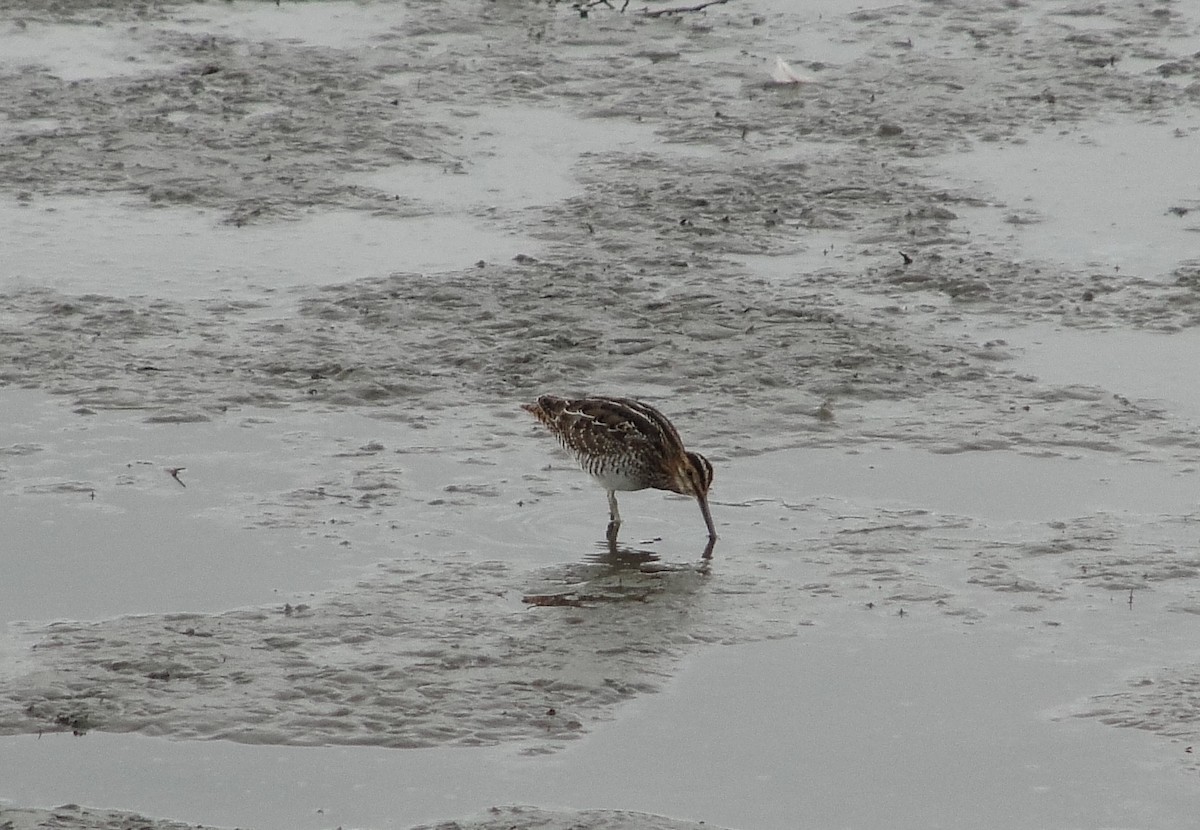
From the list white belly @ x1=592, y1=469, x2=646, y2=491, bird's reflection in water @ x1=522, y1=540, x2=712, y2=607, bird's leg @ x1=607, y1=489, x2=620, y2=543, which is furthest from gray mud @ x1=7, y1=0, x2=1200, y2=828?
white belly @ x1=592, y1=469, x2=646, y2=491

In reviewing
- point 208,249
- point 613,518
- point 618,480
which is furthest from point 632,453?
point 208,249

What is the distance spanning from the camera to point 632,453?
29.6ft

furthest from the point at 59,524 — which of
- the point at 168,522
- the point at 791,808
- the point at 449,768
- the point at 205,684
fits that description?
the point at 791,808

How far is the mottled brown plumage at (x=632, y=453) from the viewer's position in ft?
29.5

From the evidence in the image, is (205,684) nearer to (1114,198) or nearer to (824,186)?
(824,186)

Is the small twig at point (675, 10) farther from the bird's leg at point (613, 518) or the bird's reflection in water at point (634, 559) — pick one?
the bird's reflection in water at point (634, 559)

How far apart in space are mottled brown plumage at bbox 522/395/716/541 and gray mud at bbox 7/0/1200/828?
10.9 inches

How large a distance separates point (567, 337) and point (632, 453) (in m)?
2.39

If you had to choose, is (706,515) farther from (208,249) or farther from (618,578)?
(208,249)

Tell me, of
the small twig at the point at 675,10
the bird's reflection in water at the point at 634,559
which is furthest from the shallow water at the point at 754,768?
the small twig at the point at 675,10

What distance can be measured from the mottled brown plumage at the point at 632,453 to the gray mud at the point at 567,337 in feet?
0.91

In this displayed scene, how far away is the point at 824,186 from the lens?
13.8 metres

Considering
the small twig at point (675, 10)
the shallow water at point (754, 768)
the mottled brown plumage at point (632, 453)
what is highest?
the small twig at point (675, 10)

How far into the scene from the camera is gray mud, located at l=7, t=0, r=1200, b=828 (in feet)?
25.6
